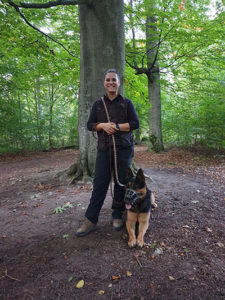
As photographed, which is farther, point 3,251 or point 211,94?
point 211,94

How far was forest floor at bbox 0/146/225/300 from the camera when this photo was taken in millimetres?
1827

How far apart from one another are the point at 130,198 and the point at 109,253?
0.79 meters

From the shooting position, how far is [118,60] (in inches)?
175

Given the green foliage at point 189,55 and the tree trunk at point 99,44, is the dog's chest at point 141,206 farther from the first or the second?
the green foliage at point 189,55

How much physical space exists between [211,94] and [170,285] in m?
8.99

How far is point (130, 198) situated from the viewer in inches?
91.5

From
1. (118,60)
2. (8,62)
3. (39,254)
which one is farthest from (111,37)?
(8,62)

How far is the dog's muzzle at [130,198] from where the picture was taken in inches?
91.4

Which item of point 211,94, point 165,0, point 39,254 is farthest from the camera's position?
point 211,94

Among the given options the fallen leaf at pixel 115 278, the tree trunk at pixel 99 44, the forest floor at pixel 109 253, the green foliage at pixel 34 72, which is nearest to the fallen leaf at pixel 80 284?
the forest floor at pixel 109 253

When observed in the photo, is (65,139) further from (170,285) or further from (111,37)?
(170,285)

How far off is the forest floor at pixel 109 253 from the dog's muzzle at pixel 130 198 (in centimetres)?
66

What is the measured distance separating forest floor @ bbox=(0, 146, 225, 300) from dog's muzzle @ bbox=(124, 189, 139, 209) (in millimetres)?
659

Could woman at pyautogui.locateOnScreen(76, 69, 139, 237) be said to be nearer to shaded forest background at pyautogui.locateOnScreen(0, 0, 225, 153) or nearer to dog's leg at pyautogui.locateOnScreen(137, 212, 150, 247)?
dog's leg at pyautogui.locateOnScreen(137, 212, 150, 247)
